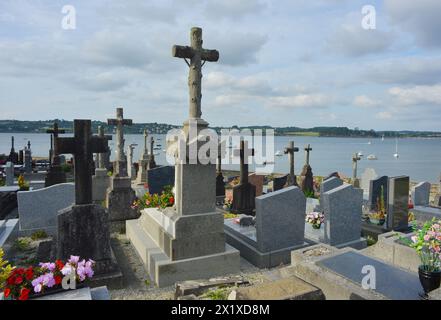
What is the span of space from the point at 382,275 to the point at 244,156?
7.74 meters

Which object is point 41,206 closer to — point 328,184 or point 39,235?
point 39,235

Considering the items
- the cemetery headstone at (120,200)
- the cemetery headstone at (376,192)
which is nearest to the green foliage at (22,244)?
the cemetery headstone at (120,200)

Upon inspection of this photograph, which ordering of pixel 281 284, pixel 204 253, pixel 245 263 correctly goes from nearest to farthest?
pixel 281 284 → pixel 204 253 → pixel 245 263

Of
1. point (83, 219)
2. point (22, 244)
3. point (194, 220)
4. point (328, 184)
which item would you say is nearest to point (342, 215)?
point (328, 184)

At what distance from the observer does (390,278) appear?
4.24 meters

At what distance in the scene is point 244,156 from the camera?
11.7 m

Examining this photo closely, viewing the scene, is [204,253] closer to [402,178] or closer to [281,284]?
[281,284]

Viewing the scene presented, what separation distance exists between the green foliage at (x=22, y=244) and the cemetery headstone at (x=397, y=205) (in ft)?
31.5

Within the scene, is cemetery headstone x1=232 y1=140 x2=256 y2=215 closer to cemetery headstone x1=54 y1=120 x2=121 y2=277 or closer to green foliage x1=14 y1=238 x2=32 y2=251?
cemetery headstone x1=54 y1=120 x2=121 y2=277

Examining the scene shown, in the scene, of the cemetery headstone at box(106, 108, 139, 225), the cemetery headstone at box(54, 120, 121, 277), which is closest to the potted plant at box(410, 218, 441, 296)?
the cemetery headstone at box(54, 120, 121, 277)

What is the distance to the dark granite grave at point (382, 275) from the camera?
3.96 metres
